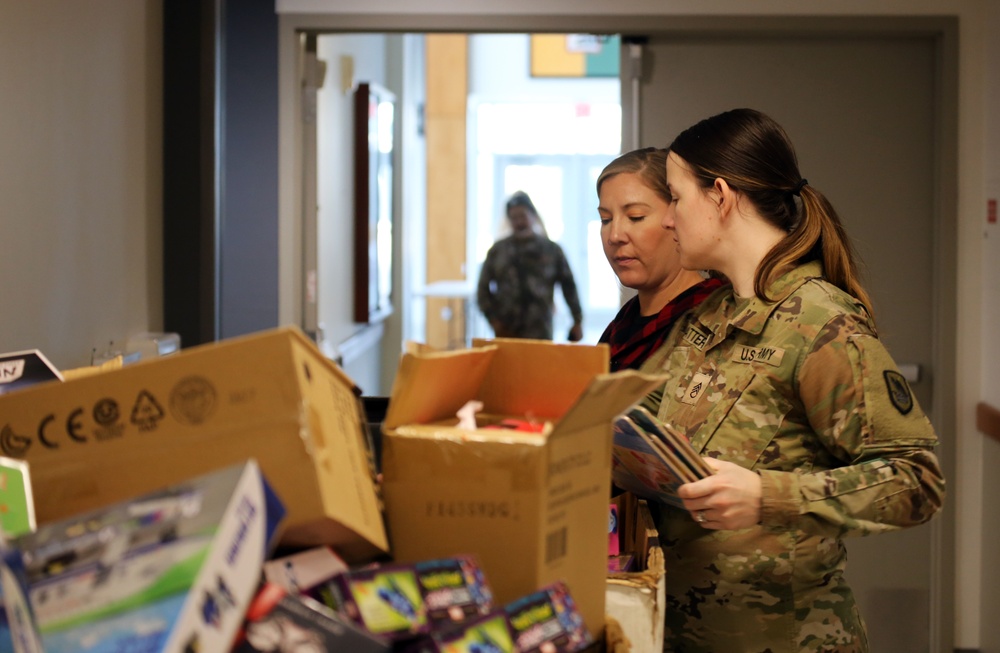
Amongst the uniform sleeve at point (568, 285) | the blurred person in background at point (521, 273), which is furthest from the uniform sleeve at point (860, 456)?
the blurred person in background at point (521, 273)

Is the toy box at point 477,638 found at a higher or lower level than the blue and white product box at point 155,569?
lower

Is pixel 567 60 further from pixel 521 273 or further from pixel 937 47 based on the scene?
pixel 937 47

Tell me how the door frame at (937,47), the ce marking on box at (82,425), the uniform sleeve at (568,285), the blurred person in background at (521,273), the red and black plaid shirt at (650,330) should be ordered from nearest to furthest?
the ce marking on box at (82,425)
the red and black plaid shirt at (650,330)
the door frame at (937,47)
the uniform sleeve at (568,285)
the blurred person in background at (521,273)

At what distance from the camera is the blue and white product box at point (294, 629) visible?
2.58 feet

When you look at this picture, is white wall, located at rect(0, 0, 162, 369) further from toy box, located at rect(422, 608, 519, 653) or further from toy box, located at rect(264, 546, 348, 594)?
toy box, located at rect(422, 608, 519, 653)

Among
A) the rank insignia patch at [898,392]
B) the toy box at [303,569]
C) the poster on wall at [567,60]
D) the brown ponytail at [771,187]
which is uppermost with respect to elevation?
the poster on wall at [567,60]

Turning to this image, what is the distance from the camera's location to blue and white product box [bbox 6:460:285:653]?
73cm

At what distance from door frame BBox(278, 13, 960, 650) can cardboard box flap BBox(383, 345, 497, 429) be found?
237 centimetres

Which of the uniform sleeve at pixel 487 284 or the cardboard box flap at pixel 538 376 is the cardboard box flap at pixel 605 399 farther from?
the uniform sleeve at pixel 487 284

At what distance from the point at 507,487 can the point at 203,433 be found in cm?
31

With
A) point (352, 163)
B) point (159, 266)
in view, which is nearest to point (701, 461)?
point (159, 266)

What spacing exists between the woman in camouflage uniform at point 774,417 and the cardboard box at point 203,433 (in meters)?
0.57

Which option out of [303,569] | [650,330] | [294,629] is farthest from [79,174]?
[294,629]

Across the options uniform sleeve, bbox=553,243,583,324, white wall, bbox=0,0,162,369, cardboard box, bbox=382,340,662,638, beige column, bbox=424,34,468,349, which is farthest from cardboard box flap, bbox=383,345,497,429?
beige column, bbox=424,34,468,349
